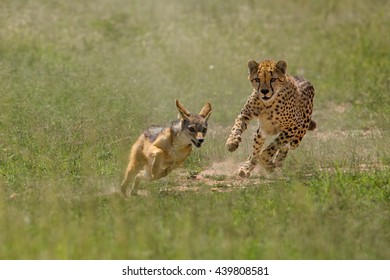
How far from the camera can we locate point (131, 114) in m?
14.8

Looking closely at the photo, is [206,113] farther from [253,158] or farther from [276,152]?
[276,152]

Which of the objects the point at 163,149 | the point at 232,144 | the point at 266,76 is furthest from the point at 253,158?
the point at 163,149

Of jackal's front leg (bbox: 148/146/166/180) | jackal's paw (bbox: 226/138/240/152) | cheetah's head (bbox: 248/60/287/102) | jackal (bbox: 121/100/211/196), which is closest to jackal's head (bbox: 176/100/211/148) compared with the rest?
jackal (bbox: 121/100/211/196)

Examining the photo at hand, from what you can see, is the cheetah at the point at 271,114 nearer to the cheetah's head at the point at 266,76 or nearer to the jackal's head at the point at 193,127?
the cheetah's head at the point at 266,76

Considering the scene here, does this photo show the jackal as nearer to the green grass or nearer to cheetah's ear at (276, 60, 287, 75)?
the green grass

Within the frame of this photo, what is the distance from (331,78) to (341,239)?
10495 mm

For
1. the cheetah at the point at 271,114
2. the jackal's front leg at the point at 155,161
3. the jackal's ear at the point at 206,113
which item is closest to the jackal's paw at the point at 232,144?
the cheetah at the point at 271,114

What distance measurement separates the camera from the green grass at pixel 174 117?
9312 mm

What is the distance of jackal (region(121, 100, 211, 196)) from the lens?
11.3 meters

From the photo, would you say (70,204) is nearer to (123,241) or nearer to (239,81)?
(123,241)

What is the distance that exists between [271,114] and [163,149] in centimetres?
212

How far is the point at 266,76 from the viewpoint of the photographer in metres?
12.7

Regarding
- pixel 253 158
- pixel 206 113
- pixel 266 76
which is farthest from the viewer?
pixel 253 158

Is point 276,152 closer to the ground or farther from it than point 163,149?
farther from it
